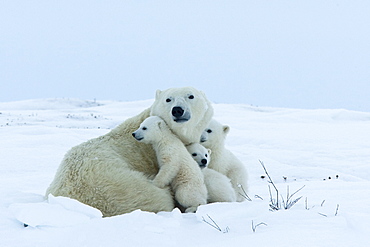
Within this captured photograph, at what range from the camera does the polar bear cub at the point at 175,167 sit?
12.2 feet

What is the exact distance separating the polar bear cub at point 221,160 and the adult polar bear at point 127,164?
1.19ft

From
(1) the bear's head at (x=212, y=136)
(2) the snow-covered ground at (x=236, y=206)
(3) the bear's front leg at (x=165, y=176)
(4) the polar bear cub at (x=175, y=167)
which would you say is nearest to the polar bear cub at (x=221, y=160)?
(1) the bear's head at (x=212, y=136)

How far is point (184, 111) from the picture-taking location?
3836 mm

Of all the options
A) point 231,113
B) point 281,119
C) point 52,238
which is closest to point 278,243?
point 52,238

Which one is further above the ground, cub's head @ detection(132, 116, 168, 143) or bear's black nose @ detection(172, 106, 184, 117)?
bear's black nose @ detection(172, 106, 184, 117)

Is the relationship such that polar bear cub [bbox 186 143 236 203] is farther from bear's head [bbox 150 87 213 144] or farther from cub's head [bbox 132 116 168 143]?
cub's head [bbox 132 116 168 143]

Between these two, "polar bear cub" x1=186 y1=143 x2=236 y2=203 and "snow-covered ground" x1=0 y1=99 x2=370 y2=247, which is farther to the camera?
"polar bear cub" x1=186 y1=143 x2=236 y2=203

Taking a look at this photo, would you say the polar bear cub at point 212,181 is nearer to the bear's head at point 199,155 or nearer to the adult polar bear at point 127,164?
the bear's head at point 199,155

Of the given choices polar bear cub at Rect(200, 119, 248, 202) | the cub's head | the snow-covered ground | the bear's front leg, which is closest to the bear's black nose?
the cub's head

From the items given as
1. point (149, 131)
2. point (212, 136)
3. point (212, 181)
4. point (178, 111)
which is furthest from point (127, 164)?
point (212, 136)

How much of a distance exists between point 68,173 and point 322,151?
22.9 ft

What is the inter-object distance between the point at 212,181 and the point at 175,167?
48 centimetres

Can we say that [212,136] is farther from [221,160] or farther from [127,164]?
[127,164]

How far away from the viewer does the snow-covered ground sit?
2.49 m
